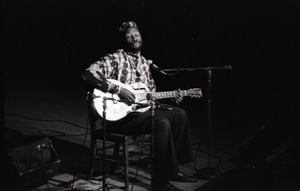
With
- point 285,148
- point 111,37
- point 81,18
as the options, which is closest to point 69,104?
point 111,37

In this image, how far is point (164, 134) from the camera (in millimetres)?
4160

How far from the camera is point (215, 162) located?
516 centimetres

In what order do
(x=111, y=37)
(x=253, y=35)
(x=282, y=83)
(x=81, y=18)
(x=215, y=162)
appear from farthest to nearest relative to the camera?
(x=81, y=18), (x=111, y=37), (x=253, y=35), (x=282, y=83), (x=215, y=162)

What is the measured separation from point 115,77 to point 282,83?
304 cm

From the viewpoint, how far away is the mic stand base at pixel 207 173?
15.0ft

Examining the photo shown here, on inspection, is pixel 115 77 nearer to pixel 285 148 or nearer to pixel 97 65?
pixel 97 65

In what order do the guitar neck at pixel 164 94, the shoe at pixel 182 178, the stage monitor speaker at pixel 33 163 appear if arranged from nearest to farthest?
the stage monitor speaker at pixel 33 163, the guitar neck at pixel 164 94, the shoe at pixel 182 178

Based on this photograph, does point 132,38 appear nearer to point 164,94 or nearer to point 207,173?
point 164,94

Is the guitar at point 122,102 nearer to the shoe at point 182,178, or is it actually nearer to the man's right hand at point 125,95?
the man's right hand at point 125,95

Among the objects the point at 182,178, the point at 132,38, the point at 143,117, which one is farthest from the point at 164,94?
the point at 182,178

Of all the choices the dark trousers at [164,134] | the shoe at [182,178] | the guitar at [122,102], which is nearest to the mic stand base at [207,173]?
the shoe at [182,178]

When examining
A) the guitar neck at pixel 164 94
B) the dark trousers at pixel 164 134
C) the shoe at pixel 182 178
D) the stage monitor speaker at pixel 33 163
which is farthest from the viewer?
the shoe at pixel 182 178

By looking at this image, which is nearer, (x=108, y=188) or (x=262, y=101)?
(x=108, y=188)

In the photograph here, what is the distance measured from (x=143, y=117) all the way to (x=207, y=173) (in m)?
0.98
